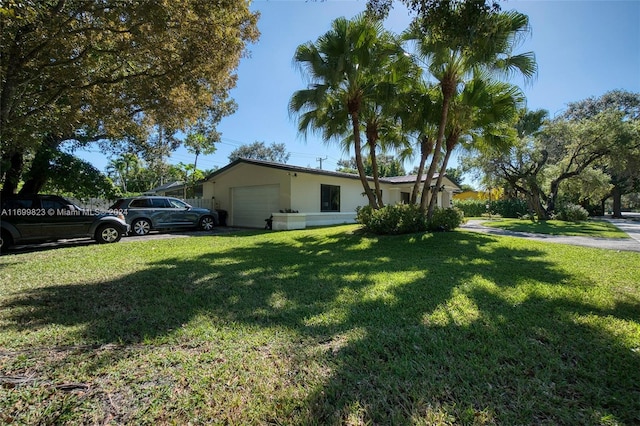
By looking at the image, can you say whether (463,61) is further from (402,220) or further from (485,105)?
(402,220)

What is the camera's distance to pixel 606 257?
6672 millimetres

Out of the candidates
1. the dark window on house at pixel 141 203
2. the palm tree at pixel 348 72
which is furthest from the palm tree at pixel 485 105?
the dark window on house at pixel 141 203

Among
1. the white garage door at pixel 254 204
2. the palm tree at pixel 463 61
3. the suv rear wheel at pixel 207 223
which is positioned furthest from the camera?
the white garage door at pixel 254 204

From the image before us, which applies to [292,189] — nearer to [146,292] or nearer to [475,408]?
[146,292]

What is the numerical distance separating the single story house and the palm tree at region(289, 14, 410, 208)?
3901 millimetres

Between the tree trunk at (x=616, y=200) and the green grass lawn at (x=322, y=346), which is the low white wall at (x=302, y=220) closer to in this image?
the green grass lawn at (x=322, y=346)

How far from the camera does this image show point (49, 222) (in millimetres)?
8648

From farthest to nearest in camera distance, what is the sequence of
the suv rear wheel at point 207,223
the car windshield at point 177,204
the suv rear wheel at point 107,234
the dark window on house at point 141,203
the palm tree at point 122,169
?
the palm tree at point 122,169, the suv rear wheel at point 207,223, the car windshield at point 177,204, the dark window on house at point 141,203, the suv rear wheel at point 107,234

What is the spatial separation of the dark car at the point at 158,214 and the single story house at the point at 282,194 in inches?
105

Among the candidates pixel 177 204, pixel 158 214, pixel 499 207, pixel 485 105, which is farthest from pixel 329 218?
pixel 499 207

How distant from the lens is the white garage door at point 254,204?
607 inches

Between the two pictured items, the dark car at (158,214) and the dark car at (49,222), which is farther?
the dark car at (158,214)

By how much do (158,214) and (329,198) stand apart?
27.2 feet

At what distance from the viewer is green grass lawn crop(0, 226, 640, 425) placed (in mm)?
2002
